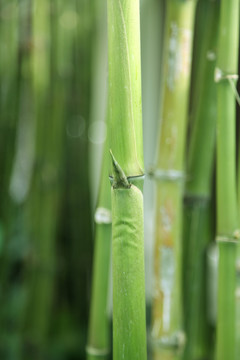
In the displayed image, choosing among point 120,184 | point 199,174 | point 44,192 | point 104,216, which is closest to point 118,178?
point 120,184

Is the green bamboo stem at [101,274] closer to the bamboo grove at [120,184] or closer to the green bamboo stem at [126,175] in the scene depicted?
the bamboo grove at [120,184]

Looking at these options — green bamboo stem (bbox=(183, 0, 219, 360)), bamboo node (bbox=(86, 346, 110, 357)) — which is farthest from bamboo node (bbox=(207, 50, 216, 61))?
bamboo node (bbox=(86, 346, 110, 357))

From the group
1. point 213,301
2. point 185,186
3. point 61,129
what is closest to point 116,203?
point 185,186

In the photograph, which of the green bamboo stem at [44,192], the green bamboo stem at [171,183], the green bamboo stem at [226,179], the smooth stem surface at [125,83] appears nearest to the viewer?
the smooth stem surface at [125,83]

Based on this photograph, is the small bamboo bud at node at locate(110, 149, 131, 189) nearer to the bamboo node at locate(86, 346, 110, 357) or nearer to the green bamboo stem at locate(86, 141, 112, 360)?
the green bamboo stem at locate(86, 141, 112, 360)

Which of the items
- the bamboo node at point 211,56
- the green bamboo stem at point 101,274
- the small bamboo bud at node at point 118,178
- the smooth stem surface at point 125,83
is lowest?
the green bamboo stem at point 101,274

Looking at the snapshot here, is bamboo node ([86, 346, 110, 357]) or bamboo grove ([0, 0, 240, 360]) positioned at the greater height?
bamboo grove ([0, 0, 240, 360])

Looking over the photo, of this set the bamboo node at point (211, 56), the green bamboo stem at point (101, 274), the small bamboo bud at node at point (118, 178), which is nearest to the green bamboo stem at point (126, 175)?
the small bamboo bud at node at point (118, 178)

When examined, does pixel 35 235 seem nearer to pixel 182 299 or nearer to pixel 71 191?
pixel 71 191
